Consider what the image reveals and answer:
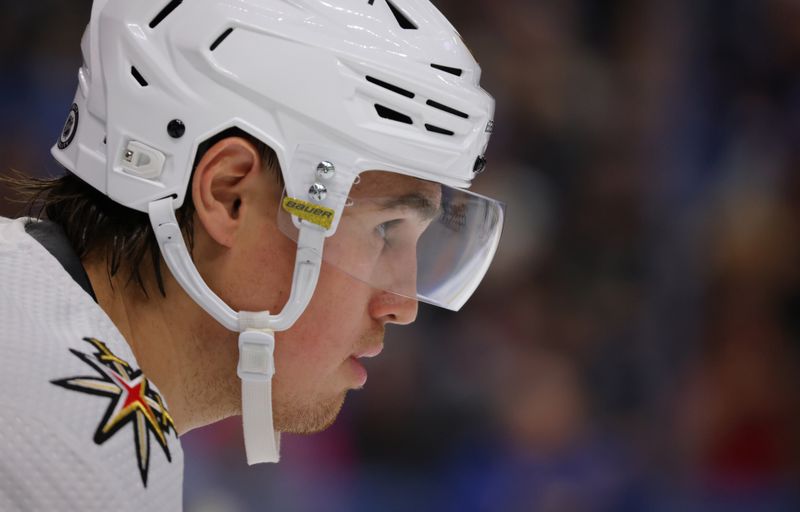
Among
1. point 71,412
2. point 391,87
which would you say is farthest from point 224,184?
point 71,412

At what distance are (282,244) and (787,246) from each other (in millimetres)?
3514

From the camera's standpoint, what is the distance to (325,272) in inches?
89.7

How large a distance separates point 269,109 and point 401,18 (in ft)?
1.28

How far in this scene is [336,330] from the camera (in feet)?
7.61

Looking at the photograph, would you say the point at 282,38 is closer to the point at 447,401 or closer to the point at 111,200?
the point at 111,200

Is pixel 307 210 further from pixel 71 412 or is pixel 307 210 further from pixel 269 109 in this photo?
pixel 71 412

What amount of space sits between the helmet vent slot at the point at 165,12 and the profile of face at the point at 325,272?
0.32 meters

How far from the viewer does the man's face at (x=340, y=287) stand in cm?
224

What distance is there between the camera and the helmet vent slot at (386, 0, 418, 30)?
2309 mm

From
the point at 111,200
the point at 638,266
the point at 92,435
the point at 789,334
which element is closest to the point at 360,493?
the point at 638,266

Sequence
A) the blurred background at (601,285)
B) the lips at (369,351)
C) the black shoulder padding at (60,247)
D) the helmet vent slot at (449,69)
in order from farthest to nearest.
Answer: the blurred background at (601,285) → the lips at (369,351) → the helmet vent slot at (449,69) → the black shoulder padding at (60,247)

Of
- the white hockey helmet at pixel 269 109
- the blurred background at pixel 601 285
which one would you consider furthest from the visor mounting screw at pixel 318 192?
the blurred background at pixel 601 285

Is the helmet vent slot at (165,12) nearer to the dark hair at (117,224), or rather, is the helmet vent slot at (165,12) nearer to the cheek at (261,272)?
the dark hair at (117,224)

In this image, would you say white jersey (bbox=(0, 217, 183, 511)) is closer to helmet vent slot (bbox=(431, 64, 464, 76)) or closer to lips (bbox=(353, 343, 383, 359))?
lips (bbox=(353, 343, 383, 359))
